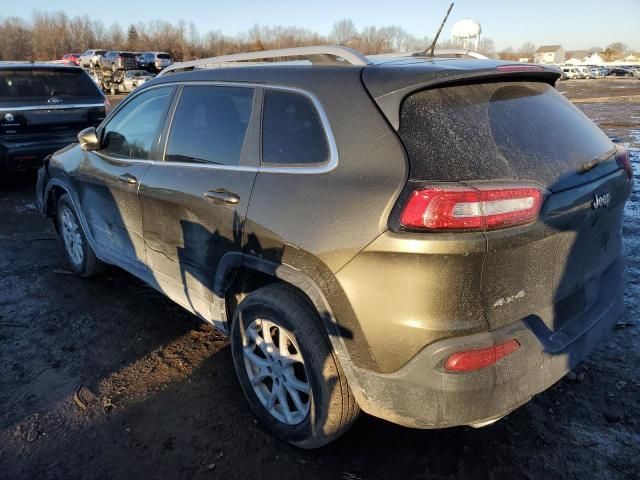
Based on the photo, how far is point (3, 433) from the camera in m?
2.71

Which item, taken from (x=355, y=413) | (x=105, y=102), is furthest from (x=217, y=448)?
(x=105, y=102)

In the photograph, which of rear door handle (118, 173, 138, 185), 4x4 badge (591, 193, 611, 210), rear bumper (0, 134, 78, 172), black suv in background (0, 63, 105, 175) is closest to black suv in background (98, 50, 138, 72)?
black suv in background (0, 63, 105, 175)

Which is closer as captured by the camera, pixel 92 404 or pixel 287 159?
pixel 287 159

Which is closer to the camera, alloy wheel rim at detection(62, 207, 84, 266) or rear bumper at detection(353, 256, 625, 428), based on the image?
rear bumper at detection(353, 256, 625, 428)

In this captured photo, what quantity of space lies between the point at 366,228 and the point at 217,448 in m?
1.44

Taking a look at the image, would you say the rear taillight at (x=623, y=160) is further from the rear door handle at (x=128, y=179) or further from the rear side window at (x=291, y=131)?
the rear door handle at (x=128, y=179)

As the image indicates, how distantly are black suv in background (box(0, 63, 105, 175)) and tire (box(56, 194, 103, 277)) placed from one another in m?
2.83

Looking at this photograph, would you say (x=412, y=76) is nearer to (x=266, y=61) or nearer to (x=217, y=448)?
(x=266, y=61)

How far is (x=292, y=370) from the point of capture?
2508 mm

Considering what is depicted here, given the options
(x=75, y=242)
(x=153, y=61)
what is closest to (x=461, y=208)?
(x=75, y=242)

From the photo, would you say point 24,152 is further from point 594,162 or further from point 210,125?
point 594,162

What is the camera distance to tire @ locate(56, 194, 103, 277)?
4461mm

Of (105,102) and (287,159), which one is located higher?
(287,159)

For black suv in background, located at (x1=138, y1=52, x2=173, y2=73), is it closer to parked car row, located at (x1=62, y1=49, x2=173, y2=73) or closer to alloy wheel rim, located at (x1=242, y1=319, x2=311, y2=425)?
parked car row, located at (x1=62, y1=49, x2=173, y2=73)
